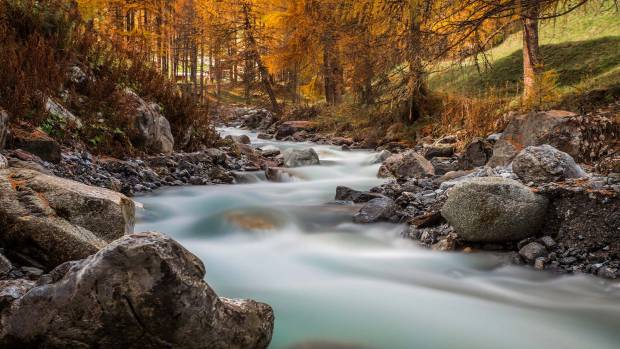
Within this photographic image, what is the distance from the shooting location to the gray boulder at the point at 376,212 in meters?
6.00

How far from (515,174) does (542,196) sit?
1088mm

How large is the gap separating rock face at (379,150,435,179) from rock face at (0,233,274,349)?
22.0ft

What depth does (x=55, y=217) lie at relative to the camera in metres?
3.23

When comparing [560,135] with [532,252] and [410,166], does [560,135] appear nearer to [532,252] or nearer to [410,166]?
[410,166]

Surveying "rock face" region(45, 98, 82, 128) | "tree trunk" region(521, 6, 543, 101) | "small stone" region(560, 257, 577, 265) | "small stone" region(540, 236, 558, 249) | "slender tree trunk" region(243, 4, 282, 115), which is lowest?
"small stone" region(560, 257, 577, 265)

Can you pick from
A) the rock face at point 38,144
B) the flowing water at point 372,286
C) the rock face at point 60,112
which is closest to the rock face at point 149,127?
the rock face at point 60,112

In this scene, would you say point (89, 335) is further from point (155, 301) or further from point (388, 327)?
point (388, 327)

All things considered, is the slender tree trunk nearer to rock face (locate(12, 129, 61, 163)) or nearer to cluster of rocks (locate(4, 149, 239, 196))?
cluster of rocks (locate(4, 149, 239, 196))

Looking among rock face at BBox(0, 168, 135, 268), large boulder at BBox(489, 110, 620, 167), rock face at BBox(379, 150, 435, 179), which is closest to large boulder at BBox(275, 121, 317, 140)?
rock face at BBox(379, 150, 435, 179)

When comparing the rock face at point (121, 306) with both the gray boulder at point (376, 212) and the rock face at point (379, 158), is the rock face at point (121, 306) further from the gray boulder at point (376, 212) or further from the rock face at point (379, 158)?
the rock face at point (379, 158)

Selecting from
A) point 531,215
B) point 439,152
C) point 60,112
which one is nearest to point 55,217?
point 531,215

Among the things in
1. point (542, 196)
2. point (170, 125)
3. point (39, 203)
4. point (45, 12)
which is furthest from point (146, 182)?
point (542, 196)

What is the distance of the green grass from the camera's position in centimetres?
1213

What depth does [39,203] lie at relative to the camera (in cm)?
327
